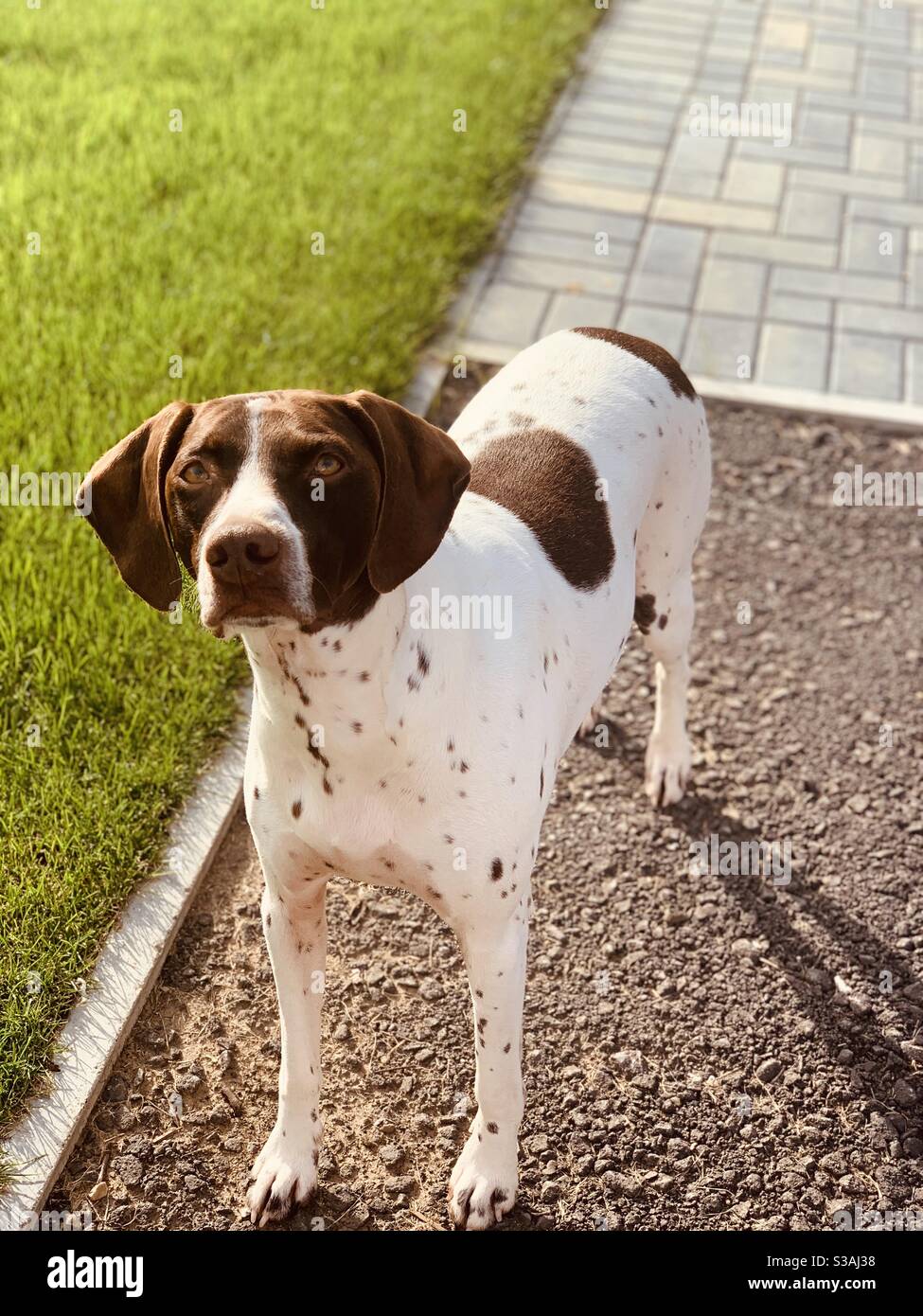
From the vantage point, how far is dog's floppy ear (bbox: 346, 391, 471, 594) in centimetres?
235

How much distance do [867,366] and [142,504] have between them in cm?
480

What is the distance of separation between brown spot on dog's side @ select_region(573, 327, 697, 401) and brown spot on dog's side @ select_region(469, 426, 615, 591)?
0.48 metres

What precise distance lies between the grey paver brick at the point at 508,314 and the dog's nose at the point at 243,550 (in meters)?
4.39

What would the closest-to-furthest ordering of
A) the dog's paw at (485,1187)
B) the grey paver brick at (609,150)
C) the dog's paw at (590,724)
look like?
the dog's paw at (485,1187) → the dog's paw at (590,724) → the grey paver brick at (609,150)

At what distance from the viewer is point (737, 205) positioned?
7609 mm

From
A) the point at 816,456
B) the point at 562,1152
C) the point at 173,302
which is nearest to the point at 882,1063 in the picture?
the point at 562,1152

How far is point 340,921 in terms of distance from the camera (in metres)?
3.86

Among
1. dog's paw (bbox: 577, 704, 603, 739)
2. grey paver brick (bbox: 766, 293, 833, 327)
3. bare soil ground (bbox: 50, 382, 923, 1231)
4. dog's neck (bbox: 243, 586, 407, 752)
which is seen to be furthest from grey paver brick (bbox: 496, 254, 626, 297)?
dog's neck (bbox: 243, 586, 407, 752)

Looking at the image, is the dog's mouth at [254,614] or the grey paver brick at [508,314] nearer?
the dog's mouth at [254,614]

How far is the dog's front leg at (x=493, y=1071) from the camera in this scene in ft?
9.28

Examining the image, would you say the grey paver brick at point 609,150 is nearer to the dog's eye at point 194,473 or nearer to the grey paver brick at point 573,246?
the grey paver brick at point 573,246

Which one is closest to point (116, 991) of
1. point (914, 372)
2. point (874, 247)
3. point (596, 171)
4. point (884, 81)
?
point (914, 372)

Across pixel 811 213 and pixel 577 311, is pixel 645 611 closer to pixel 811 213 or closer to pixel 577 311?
pixel 577 311

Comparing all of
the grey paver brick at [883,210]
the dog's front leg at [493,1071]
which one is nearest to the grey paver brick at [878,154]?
the grey paver brick at [883,210]
